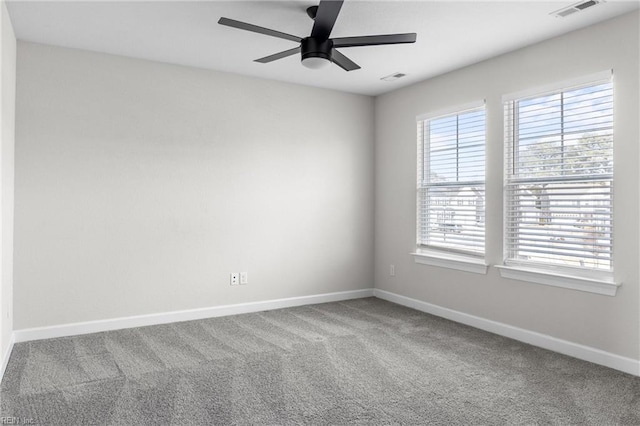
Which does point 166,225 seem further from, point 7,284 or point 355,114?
point 355,114

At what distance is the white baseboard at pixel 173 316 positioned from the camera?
3829 millimetres

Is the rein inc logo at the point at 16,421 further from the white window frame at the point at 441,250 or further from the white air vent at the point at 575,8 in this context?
the white air vent at the point at 575,8

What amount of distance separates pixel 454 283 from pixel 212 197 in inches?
104

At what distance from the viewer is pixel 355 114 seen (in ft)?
18.3

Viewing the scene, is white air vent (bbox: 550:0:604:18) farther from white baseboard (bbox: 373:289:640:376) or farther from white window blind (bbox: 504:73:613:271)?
white baseboard (bbox: 373:289:640:376)

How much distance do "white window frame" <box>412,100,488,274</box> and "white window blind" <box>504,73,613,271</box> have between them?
1.09ft

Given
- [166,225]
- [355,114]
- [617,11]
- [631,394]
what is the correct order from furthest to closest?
[355,114] < [166,225] < [617,11] < [631,394]

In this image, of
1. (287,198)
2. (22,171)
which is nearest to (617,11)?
(287,198)

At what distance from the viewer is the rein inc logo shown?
7.80 ft

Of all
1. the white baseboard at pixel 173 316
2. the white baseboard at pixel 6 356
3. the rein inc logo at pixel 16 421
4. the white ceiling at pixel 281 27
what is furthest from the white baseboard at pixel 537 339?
the white baseboard at pixel 6 356

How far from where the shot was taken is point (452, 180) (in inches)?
183

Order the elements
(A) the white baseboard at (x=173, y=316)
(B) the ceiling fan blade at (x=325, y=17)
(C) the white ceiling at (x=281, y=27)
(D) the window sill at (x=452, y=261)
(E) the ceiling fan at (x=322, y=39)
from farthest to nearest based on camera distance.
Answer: (D) the window sill at (x=452, y=261) → (A) the white baseboard at (x=173, y=316) → (C) the white ceiling at (x=281, y=27) → (E) the ceiling fan at (x=322, y=39) → (B) the ceiling fan blade at (x=325, y=17)

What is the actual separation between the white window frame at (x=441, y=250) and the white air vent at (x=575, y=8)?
3.72ft

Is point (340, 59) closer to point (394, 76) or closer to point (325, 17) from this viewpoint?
point (325, 17)
